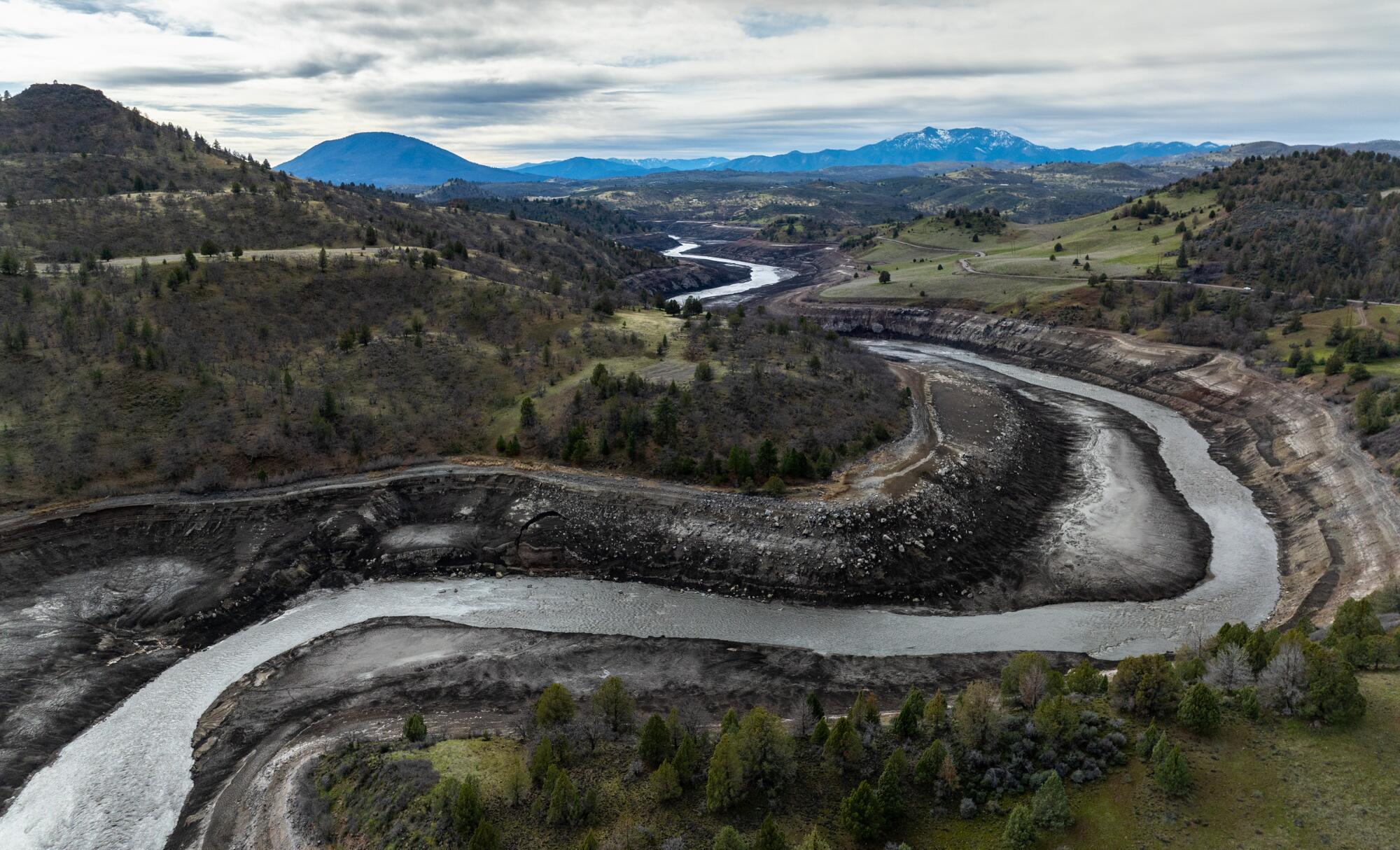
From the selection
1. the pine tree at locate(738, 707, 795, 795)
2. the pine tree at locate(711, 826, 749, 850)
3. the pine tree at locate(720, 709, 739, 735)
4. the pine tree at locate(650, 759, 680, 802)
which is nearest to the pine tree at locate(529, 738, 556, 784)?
the pine tree at locate(650, 759, 680, 802)

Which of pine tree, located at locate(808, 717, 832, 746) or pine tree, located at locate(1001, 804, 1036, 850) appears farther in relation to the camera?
pine tree, located at locate(808, 717, 832, 746)

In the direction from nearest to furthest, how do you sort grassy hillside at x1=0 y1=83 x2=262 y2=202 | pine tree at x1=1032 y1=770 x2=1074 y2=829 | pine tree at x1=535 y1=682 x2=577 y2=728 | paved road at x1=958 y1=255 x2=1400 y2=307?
pine tree at x1=1032 y1=770 x2=1074 y2=829, pine tree at x1=535 y1=682 x2=577 y2=728, paved road at x1=958 y1=255 x2=1400 y2=307, grassy hillside at x1=0 y1=83 x2=262 y2=202

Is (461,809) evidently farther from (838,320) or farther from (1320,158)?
(1320,158)

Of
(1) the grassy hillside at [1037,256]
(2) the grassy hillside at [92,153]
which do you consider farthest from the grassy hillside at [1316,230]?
(2) the grassy hillside at [92,153]

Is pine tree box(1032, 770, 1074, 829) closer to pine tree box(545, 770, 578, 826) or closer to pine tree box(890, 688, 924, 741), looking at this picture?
pine tree box(890, 688, 924, 741)

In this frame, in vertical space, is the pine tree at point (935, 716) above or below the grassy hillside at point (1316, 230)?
below

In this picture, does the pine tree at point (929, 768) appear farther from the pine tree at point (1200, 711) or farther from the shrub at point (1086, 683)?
the pine tree at point (1200, 711)

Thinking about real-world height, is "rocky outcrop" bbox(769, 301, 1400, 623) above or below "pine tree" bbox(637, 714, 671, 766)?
above
